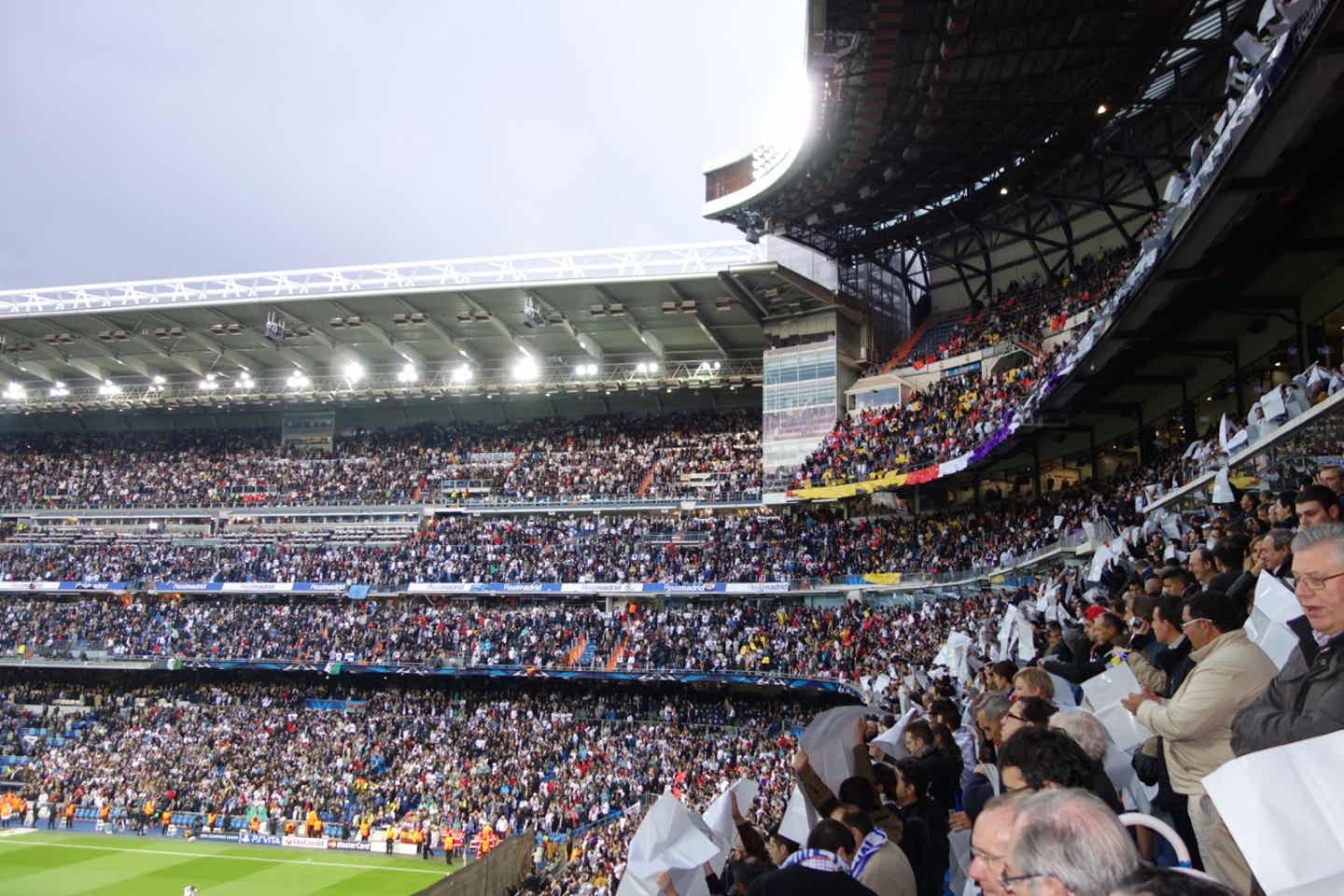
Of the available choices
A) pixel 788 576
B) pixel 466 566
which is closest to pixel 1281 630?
pixel 788 576

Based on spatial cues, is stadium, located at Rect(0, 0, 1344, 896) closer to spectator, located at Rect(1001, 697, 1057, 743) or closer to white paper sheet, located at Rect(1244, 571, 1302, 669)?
white paper sheet, located at Rect(1244, 571, 1302, 669)

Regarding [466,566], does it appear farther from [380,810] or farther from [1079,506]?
[1079,506]

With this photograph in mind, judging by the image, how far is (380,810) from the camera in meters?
Answer: 27.9

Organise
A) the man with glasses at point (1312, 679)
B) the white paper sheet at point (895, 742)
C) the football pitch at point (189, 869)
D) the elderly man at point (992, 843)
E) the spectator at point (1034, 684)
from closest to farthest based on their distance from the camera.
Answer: the elderly man at point (992, 843) → the man with glasses at point (1312, 679) → the spectator at point (1034, 684) → the white paper sheet at point (895, 742) → the football pitch at point (189, 869)

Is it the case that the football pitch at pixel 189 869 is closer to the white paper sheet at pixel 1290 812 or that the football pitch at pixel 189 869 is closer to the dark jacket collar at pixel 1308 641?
the dark jacket collar at pixel 1308 641

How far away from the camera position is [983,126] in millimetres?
27938

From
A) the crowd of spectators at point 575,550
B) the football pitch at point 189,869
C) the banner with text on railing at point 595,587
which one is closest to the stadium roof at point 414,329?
the crowd of spectators at point 575,550

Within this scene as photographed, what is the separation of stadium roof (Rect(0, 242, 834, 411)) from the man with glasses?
107ft

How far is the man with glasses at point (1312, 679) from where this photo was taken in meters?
2.71

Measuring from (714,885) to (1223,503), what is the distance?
849cm

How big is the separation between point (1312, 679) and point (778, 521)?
34.8m

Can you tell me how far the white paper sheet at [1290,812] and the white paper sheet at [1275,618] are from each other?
2.29 meters

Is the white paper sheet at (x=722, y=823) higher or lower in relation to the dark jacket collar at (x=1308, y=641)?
lower

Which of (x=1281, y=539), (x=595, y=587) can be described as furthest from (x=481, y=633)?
(x=1281, y=539)
